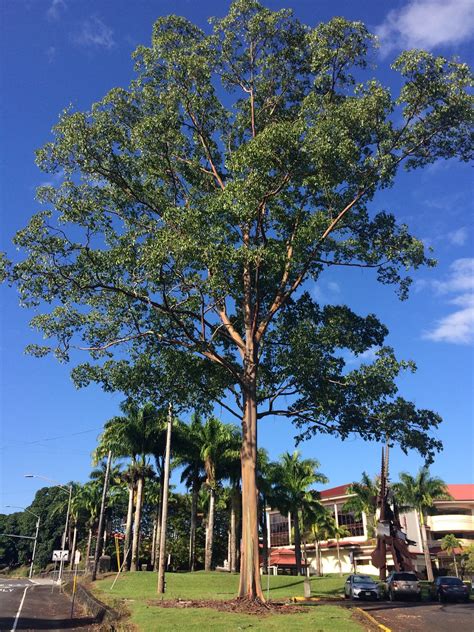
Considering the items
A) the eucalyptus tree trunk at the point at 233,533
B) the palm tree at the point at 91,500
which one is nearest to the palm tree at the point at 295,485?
the eucalyptus tree trunk at the point at 233,533

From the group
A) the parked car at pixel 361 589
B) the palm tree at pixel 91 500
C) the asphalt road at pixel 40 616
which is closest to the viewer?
the asphalt road at pixel 40 616

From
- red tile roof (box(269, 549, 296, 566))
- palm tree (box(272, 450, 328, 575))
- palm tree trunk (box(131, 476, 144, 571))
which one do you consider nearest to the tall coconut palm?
palm tree trunk (box(131, 476, 144, 571))

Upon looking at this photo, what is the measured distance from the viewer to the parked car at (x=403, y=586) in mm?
28109

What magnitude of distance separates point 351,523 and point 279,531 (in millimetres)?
16120

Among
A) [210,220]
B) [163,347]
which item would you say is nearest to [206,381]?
[163,347]

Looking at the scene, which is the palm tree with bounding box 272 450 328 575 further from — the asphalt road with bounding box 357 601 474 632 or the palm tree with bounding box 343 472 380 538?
the asphalt road with bounding box 357 601 474 632

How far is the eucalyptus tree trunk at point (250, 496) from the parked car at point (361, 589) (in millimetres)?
11024

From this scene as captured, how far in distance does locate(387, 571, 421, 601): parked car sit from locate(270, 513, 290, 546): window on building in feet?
174

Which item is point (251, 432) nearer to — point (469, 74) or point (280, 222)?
point (280, 222)

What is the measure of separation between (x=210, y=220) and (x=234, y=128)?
6446 millimetres

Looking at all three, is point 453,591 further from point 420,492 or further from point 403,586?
point 420,492

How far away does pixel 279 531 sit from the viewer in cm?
8219

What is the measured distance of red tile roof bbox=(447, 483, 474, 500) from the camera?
63719 mm

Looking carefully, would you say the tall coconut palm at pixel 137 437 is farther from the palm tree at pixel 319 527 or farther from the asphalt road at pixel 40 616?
the palm tree at pixel 319 527
